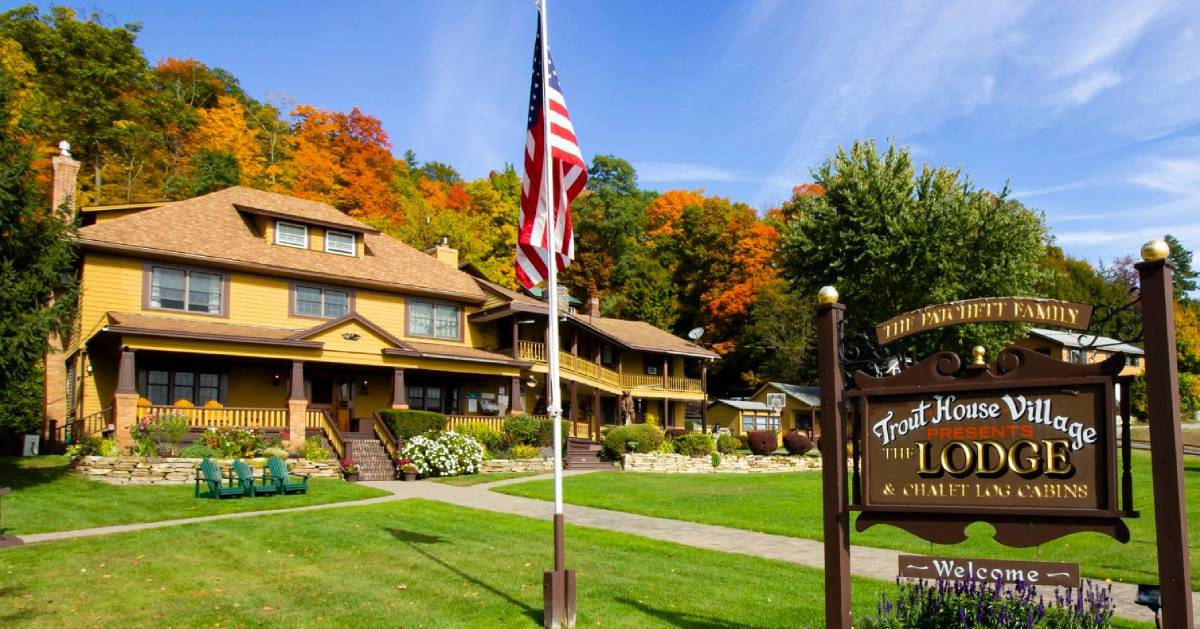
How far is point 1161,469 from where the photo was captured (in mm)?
5664

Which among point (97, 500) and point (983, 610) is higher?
point (983, 610)

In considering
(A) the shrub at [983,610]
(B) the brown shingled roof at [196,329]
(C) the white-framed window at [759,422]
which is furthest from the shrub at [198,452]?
(C) the white-framed window at [759,422]

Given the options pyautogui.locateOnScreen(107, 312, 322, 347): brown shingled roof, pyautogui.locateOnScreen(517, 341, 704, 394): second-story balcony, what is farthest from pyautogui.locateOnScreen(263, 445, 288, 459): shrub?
pyautogui.locateOnScreen(517, 341, 704, 394): second-story balcony

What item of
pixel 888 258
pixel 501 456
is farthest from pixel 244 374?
pixel 888 258

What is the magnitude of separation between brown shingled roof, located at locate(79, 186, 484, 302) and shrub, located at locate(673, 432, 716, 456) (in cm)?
992

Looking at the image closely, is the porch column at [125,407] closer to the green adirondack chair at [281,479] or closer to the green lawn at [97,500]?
the green lawn at [97,500]

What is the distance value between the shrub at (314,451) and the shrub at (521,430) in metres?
6.59

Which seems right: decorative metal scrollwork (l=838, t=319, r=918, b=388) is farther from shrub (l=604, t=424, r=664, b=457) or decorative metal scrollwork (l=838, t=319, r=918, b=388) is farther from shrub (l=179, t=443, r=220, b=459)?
shrub (l=604, t=424, r=664, b=457)

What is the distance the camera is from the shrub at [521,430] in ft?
97.7

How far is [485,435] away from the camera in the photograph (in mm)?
28734

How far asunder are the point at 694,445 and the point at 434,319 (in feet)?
37.4

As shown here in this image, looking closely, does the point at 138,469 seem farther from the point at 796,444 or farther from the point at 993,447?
the point at 796,444

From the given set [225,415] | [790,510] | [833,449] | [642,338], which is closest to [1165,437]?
[833,449]

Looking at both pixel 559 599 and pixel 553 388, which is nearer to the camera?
pixel 559 599
